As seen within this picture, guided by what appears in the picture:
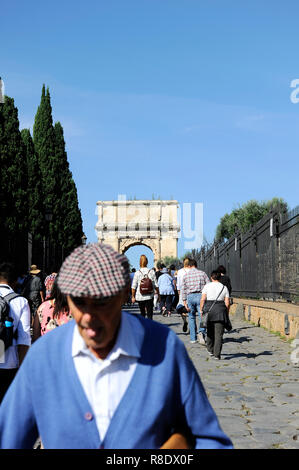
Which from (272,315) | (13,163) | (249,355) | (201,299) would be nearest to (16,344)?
(201,299)

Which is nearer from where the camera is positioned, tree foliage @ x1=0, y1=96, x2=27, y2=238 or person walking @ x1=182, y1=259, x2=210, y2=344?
person walking @ x1=182, y1=259, x2=210, y2=344

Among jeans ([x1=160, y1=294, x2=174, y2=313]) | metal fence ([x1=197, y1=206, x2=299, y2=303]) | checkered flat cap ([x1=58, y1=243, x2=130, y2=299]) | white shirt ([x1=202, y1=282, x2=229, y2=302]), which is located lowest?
jeans ([x1=160, y1=294, x2=174, y2=313])

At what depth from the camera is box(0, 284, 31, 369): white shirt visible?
5.12 metres

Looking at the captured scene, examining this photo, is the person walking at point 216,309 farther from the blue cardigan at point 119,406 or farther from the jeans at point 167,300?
the jeans at point 167,300

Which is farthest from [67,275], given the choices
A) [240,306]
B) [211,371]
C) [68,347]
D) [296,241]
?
[240,306]

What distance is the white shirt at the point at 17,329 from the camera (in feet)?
16.8

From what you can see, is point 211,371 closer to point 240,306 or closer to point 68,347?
point 68,347

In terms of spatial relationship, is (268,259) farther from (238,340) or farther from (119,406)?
(119,406)

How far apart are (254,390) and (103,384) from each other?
6.44 m

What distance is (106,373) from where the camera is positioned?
83.2 inches

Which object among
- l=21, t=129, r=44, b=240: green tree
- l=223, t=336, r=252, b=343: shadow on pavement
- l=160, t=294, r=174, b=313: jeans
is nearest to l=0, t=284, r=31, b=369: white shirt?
l=223, t=336, r=252, b=343: shadow on pavement

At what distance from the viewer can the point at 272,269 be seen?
1603cm

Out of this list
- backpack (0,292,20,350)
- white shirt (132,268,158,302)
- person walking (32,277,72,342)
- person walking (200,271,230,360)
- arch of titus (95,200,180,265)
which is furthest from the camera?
arch of titus (95,200,180,265)

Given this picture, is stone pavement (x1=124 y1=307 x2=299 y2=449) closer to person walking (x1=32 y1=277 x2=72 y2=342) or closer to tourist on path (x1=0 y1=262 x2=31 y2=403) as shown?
person walking (x1=32 y1=277 x2=72 y2=342)
